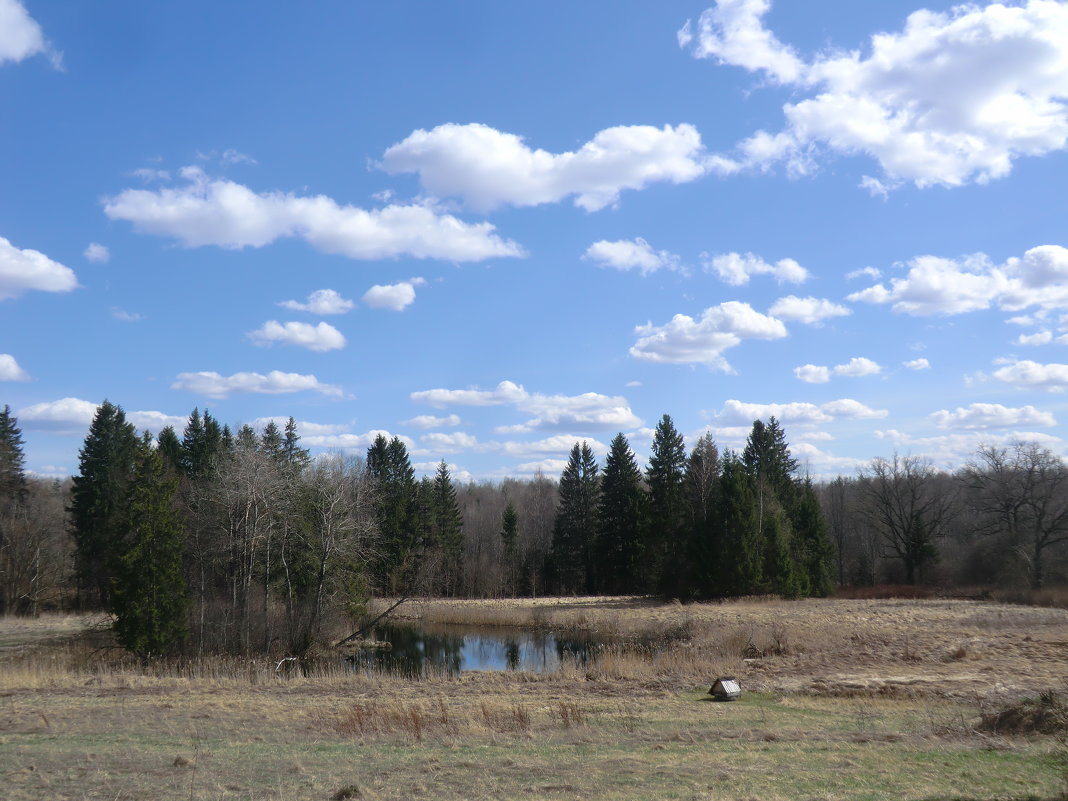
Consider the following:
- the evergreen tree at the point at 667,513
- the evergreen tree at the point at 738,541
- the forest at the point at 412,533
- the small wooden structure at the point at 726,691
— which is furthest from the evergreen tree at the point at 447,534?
the small wooden structure at the point at 726,691

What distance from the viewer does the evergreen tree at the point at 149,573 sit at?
27641 mm

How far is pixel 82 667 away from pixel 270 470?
9.69 meters

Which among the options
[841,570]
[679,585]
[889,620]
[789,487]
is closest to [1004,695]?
[889,620]

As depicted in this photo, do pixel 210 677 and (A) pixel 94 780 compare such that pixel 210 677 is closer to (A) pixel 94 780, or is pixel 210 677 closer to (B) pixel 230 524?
(B) pixel 230 524

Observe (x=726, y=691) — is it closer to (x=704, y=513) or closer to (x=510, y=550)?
(x=704, y=513)

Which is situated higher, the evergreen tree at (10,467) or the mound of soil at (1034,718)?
the evergreen tree at (10,467)

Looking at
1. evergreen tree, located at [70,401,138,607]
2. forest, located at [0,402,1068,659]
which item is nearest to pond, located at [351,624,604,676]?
forest, located at [0,402,1068,659]

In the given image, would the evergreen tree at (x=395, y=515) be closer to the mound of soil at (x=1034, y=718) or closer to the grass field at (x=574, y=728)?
the grass field at (x=574, y=728)

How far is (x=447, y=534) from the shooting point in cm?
7050

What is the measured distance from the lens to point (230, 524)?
107ft

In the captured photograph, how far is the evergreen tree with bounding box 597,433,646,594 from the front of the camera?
66.1 meters

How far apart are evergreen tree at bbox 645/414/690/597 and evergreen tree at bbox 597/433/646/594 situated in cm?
152

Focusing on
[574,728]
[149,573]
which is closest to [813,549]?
[149,573]

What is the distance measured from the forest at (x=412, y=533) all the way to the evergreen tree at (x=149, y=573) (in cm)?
7
